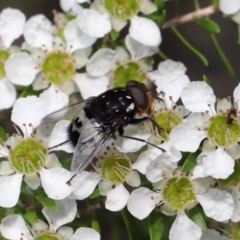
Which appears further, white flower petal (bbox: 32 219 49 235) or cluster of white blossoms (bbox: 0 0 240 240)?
white flower petal (bbox: 32 219 49 235)

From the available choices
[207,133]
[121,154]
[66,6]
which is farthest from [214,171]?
[66,6]

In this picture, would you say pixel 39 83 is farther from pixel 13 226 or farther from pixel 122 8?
pixel 13 226

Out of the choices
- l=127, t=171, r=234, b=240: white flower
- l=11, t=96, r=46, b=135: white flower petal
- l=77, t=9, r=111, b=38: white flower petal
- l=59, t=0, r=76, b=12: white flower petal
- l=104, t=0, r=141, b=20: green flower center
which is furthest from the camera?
l=59, t=0, r=76, b=12: white flower petal

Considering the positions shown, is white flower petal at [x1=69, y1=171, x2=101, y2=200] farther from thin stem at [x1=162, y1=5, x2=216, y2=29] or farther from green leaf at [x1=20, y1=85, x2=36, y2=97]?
thin stem at [x1=162, y1=5, x2=216, y2=29]

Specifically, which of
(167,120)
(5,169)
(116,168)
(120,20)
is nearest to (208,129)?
(167,120)

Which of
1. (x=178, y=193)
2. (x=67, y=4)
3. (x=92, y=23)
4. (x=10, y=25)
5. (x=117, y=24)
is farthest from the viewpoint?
(x=67, y=4)

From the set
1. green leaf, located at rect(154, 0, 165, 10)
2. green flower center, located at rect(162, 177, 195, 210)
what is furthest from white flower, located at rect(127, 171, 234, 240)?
green leaf, located at rect(154, 0, 165, 10)

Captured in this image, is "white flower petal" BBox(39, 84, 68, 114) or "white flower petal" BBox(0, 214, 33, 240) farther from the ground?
"white flower petal" BBox(39, 84, 68, 114)
